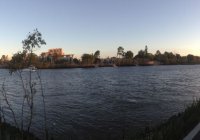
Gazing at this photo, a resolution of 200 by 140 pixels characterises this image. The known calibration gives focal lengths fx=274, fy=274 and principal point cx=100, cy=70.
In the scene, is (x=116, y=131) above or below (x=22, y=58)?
below

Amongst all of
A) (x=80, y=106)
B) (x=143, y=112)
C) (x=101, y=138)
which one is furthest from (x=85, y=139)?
(x=80, y=106)

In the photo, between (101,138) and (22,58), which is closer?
(22,58)

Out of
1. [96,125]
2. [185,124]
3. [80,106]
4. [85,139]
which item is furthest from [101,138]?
[80,106]

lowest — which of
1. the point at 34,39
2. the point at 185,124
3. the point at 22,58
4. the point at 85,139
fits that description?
the point at 85,139

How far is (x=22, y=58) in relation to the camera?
12.9 meters

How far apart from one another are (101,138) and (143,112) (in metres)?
8.42

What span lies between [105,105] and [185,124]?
19.2 meters

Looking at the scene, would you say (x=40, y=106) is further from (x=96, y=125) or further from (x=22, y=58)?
(x=22, y=58)

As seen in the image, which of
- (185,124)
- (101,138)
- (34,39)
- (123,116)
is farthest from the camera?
(123,116)

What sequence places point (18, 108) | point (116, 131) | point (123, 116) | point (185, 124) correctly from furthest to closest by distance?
point (18, 108), point (123, 116), point (116, 131), point (185, 124)

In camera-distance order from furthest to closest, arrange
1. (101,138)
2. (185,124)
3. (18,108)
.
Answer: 1. (18,108)
2. (101,138)
3. (185,124)

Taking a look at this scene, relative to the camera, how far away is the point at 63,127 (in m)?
21.1

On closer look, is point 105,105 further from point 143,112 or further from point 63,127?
point 63,127

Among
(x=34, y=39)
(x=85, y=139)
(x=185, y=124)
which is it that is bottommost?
(x=85, y=139)
